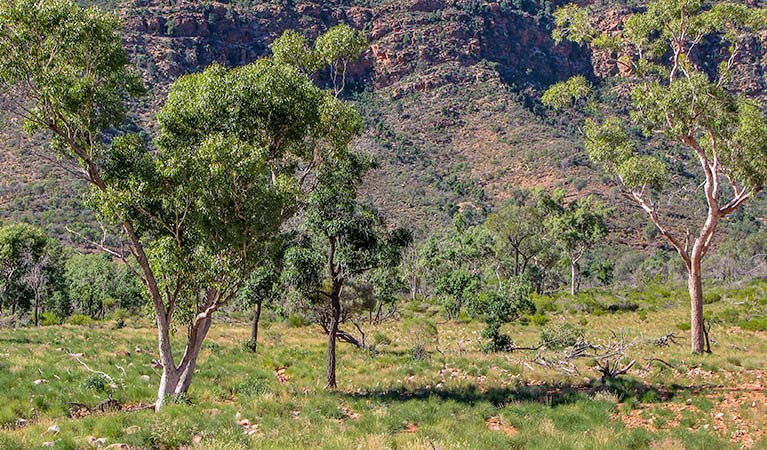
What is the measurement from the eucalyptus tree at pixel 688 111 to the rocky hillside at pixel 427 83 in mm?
57616

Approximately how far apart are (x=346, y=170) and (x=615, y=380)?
9.41 metres

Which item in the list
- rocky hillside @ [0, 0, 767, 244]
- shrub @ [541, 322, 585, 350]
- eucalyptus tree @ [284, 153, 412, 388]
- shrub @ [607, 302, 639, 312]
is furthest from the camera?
rocky hillside @ [0, 0, 767, 244]

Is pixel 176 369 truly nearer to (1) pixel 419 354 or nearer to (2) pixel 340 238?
(2) pixel 340 238

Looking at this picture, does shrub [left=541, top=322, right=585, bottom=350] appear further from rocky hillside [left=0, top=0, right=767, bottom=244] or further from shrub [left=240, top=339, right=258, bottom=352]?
rocky hillside [left=0, top=0, right=767, bottom=244]

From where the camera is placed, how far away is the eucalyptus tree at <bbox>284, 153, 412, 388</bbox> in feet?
50.5

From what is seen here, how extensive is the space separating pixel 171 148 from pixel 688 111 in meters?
15.9

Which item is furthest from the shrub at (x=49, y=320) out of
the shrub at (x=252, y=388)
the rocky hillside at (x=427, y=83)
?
the shrub at (x=252, y=388)

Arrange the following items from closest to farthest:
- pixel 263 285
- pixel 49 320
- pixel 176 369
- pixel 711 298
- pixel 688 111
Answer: pixel 176 369, pixel 263 285, pixel 688 111, pixel 711 298, pixel 49 320

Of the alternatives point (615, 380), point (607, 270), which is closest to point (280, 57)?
point (615, 380)

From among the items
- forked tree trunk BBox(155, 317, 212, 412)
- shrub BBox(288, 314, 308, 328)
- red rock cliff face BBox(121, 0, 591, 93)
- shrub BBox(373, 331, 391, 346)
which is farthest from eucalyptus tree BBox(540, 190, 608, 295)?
red rock cliff face BBox(121, 0, 591, 93)

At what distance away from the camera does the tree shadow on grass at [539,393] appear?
13.8m

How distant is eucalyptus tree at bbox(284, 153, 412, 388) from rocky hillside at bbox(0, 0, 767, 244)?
61311mm

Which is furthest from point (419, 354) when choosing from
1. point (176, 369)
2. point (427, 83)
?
point (427, 83)

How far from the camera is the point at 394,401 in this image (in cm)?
1434
